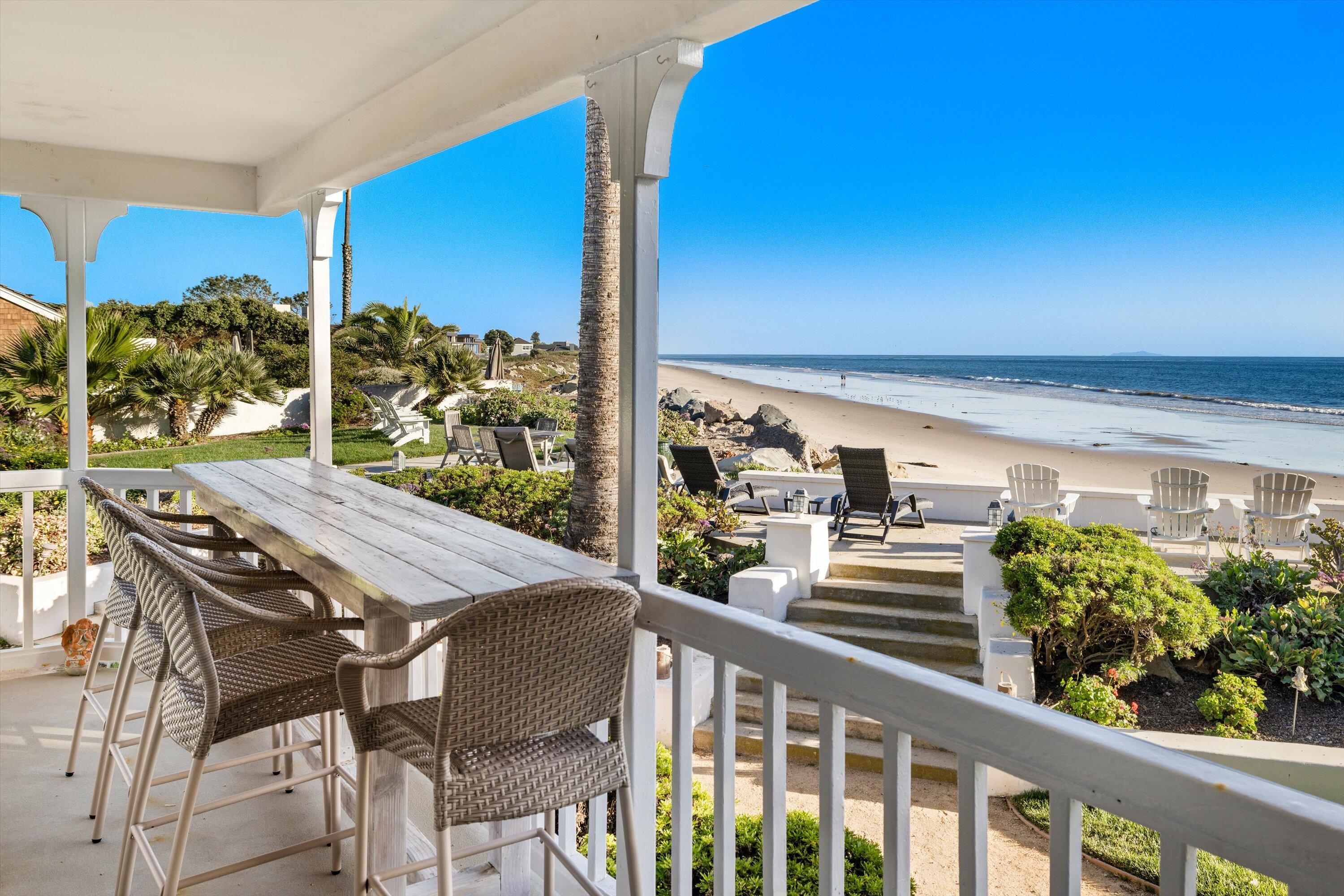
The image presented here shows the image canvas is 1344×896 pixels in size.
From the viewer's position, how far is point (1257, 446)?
23.7 metres

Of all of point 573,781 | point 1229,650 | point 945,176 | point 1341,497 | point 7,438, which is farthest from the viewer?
point 945,176

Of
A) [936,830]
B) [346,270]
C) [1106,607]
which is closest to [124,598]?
[936,830]

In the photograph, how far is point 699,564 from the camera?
8.55 meters

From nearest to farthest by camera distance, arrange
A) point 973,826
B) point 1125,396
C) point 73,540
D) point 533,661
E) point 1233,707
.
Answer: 1. point 973,826
2. point 533,661
3. point 73,540
4. point 1233,707
5. point 1125,396

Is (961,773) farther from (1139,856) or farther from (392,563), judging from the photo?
(1139,856)

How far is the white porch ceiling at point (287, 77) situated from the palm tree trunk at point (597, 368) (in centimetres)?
313

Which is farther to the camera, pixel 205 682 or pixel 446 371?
pixel 446 371

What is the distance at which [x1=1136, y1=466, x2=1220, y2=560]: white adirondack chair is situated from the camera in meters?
9.80

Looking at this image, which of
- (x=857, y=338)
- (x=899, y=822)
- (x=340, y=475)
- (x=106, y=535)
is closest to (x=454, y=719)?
(x=899, y=822)

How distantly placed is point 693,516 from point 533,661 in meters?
7.85

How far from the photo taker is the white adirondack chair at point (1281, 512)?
31.1ft

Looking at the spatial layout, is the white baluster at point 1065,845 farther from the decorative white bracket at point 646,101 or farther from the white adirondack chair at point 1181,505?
the white adirondack chair at point 1181,505

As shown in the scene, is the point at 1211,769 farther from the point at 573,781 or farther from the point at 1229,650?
the point at 1229,650

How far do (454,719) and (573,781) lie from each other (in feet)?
1.00
